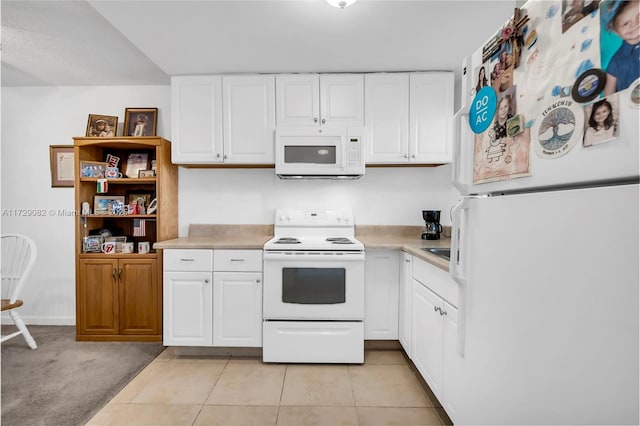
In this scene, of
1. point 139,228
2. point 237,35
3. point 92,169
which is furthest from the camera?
point 139,228

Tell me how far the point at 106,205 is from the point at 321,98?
2.22 meters

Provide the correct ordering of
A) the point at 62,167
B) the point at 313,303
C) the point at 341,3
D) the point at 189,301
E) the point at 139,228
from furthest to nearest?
1. the point at 62,167
2. the point at 139,228
3. the point at 189,301
4. the point at 313,303
5. the point at 341,3

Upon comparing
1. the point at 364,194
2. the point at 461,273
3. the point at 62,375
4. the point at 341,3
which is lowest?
the point at 62,375

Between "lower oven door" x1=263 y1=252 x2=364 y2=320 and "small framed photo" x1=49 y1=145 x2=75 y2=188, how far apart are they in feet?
7.73

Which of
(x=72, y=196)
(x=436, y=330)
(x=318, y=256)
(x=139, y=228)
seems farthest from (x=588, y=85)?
(x=72, y=196)

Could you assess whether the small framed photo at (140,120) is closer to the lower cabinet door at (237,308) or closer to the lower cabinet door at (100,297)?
the lower cabinet door at (100,297)

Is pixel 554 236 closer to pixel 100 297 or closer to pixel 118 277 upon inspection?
pixel 118 277

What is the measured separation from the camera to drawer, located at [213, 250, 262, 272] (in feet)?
7.62

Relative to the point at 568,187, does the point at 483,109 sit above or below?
above

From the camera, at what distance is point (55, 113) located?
302 centimetres

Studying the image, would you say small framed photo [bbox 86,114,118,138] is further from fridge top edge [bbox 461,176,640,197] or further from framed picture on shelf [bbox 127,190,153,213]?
fridge top edge [bbox 461,176,640,197]

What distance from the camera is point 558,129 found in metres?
0.68

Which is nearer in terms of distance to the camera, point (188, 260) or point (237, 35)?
point (237, 35)

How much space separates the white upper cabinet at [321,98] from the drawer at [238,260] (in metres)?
1.18
